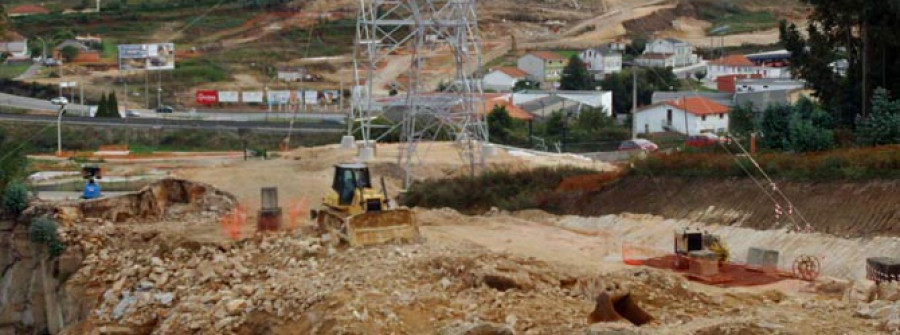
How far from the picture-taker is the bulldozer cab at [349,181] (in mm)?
25469

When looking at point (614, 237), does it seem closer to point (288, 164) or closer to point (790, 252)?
point (790, 252)

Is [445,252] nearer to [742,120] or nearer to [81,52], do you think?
[742,120]

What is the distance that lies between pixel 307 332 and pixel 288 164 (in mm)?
17767

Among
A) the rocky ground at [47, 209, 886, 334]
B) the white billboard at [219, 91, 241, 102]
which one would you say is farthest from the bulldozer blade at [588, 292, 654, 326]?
the white billboard at [219, 91, 241, 102]

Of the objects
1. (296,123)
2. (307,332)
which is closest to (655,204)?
(307,332)

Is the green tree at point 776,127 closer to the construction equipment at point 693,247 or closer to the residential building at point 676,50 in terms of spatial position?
the construction equipment at point 693,247

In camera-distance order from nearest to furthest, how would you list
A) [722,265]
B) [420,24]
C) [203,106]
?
[722,265] → [420,24] → [203,106]

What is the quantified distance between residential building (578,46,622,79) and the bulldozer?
148ft

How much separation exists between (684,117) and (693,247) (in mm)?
27252

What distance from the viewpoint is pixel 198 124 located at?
175ft

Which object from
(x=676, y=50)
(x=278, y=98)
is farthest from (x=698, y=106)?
(x=676, y=50)

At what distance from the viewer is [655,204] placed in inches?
1125

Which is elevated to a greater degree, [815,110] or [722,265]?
[815,110]

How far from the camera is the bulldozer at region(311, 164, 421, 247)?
76.9ft
